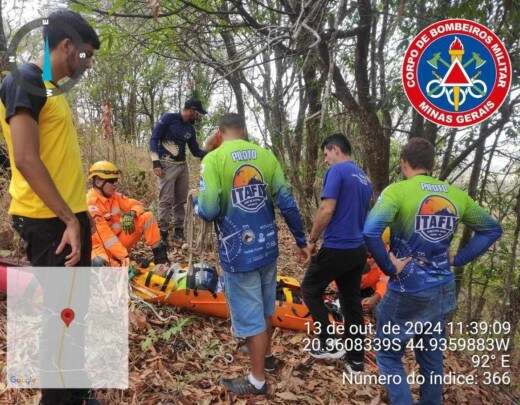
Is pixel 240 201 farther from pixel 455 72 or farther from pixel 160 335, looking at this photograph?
pixel 455 72

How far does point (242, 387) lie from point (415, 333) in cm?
125

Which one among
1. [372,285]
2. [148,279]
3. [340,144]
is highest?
[340,144]

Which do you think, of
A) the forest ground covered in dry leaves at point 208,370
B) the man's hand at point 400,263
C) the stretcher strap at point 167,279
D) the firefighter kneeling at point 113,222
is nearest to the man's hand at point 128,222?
the firefighter kneeling at point 113,222

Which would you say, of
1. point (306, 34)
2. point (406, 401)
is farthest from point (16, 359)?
point (306, 34)

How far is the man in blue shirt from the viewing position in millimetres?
3338

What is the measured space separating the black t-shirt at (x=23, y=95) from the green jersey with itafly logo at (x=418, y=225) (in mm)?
1928

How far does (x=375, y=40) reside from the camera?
16.0 ft

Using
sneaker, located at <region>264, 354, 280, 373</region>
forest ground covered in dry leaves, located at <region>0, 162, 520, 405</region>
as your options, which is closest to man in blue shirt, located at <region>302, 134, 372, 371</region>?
forest ground covered in dry leaves, located at <region>0, 162, 520, 405</region>

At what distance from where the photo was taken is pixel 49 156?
205 centimetres

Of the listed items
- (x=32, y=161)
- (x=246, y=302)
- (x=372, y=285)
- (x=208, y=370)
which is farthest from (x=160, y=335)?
(x=372, y=285)

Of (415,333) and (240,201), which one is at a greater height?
(240,201)

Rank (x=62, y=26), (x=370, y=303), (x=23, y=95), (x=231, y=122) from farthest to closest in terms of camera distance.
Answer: (x=370, y=303) < (x=231, y=122) < (x=62, y=26) < (x=23, y=95)

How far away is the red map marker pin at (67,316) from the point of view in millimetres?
2191

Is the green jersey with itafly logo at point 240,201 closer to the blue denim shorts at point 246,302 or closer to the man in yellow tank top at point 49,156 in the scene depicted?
the blue denim shorts at point 246,302
